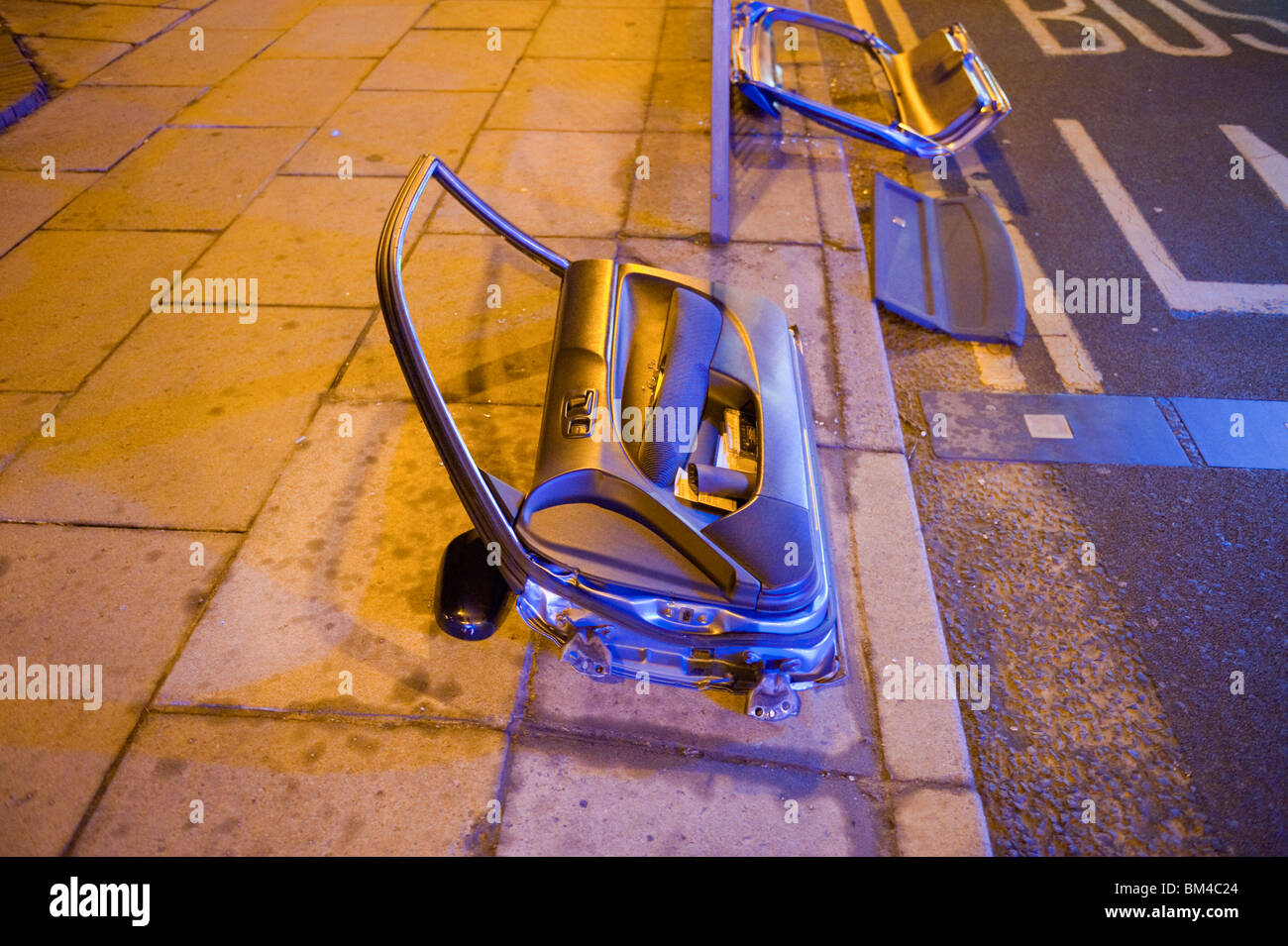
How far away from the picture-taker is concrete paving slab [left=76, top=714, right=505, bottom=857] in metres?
2.10

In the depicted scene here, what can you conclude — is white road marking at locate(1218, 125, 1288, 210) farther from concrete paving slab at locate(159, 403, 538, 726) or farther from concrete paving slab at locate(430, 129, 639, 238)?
concrete paving slab at locate(159, 403, 538, 726)

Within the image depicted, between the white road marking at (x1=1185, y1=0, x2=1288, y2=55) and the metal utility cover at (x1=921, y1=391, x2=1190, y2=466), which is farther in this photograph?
the white road marking at (x1=1185, y1=0, x2=1288, y2=55)

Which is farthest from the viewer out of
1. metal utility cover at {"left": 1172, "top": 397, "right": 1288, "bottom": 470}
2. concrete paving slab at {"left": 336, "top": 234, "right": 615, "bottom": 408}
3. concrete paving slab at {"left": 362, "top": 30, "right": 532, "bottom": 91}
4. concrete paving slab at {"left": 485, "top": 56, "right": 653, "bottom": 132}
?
concrete paving slab at {"left": 362, "top": 30, "right": 532, "bottom": 91}

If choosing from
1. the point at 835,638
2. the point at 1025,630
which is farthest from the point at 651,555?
the point at 1025,630

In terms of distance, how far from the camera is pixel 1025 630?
106 inches

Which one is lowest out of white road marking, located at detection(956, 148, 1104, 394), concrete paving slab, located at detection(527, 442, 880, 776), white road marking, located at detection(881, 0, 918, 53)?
concrete paving slab, located at detection(527, 442, 880, 776)

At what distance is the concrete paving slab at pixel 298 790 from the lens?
6.89 feet

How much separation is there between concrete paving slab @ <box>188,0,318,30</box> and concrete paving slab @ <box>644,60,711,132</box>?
11.9 feet

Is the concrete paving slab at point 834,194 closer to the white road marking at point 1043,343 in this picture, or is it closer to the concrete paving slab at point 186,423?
the white road marking at point 1043,343

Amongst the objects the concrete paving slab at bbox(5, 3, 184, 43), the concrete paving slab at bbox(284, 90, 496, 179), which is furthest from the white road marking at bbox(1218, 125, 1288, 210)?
the concrete paving slab at bbox(5, 3, 184, 43)

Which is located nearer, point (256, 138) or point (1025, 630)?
point (1025, 630)
